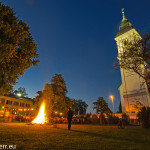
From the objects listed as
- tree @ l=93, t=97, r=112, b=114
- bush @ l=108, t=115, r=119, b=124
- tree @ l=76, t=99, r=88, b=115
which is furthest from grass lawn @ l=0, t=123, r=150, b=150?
tree @ l=76, t=99, r=88, b=115

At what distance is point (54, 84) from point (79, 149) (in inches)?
1269

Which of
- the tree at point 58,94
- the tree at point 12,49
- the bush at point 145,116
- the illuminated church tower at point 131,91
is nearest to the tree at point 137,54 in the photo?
the bush at point 145,116

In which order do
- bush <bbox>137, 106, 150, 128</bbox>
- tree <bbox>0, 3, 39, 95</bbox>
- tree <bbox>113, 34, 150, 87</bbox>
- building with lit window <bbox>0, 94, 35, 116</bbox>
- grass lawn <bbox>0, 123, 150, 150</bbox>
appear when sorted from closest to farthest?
1. grass lawn <bbox>0, 123, 150, 150</bbox>
2. tree <bbox>0, 3, 39, 95</bbox>
3. tree <bbox>113, 34, 150, 87</bbox>
4. bush <bbox>137, 106, 150, 128</bbox>
5. building with lit window <bbox>0, 94, 35, 116</bbox>

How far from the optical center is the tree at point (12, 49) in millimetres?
9820

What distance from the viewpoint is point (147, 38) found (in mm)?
13406

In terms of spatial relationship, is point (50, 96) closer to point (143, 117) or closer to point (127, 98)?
point (143, 117)

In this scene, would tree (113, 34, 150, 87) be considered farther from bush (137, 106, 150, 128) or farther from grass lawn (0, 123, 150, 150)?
grass lawn (0, 123, 150, 150)

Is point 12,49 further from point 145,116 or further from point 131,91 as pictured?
point 131,91

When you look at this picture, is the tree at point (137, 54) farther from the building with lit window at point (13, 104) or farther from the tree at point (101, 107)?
the building with lit window at point (13, 104)

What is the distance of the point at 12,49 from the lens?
10461 millimetres

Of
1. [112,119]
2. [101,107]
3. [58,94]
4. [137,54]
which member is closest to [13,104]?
[58,94]

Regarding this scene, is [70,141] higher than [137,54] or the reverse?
the reverse

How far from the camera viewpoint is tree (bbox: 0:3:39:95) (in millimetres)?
9820

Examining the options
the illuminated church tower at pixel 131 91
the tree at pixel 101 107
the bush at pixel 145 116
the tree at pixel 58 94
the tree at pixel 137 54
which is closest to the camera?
the tree at pixel 137 54
